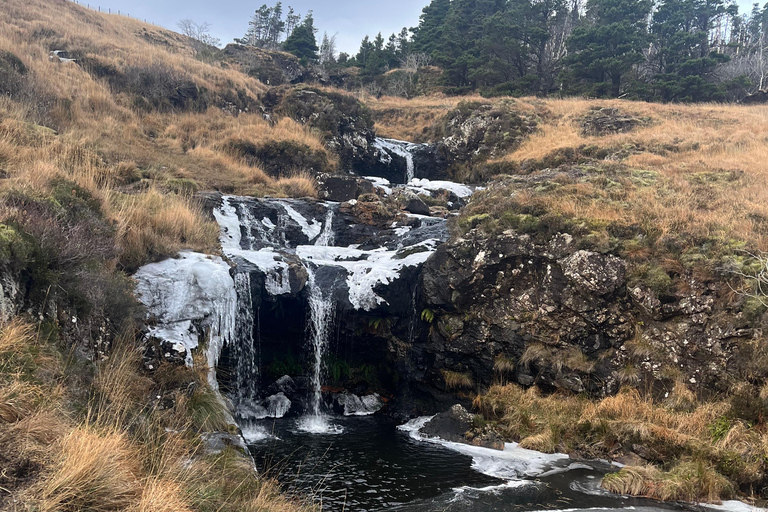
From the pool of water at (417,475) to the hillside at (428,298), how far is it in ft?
2.14

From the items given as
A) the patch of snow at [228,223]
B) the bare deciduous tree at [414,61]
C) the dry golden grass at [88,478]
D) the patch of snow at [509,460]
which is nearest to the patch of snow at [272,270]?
the patch of snow at [228,223]

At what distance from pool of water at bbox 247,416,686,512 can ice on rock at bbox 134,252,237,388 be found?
1.94 metres

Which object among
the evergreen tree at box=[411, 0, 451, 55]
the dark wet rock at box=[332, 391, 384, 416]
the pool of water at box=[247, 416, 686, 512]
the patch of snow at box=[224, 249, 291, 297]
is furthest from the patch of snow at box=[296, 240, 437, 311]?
the evergreen tree at box=[411, 0, 451, 55]

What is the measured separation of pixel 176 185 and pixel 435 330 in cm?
775

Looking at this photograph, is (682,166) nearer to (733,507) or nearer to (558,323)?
(558,323)

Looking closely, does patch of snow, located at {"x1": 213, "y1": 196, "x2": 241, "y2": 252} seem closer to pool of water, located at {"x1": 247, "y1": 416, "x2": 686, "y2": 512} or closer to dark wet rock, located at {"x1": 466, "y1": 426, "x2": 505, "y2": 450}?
pool of water, located at {"x1": 247, "y1": 416, "x2": 686, "y2": 512}

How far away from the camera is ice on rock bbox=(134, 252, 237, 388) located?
23.3 feet

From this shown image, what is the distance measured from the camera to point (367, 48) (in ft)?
165

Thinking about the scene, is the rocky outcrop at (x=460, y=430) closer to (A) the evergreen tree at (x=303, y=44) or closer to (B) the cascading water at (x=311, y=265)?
(B) the cascading water at (x=311, y=265)

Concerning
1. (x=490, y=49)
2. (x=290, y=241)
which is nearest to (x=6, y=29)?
(x=290, y=241)

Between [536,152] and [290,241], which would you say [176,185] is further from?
[536,152]

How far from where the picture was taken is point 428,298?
10805mm

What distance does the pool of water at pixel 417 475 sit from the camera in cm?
598

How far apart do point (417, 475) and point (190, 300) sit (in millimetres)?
4330
